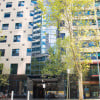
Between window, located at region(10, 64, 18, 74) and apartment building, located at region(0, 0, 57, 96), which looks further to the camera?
window, located at region(10, 64, 18, 74)

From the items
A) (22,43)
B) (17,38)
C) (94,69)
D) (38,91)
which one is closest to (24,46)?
(22,43)

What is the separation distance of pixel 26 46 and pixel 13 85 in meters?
7.07

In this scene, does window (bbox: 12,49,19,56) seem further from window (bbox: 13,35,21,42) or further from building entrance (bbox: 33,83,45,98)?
building entrance (bbox: 33,83,45,98)

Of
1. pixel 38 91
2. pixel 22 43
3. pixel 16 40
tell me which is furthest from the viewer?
pixel 16 40

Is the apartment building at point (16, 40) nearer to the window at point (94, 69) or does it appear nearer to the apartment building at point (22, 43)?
the apartment building at point (22, 43)

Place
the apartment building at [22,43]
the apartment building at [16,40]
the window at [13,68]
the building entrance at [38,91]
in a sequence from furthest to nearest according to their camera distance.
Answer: the window at [13,68] < the apartment building at [16,40] < the apartment building at [22,43] < the building entrance at [38,91]

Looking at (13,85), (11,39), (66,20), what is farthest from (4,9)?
(66,20)

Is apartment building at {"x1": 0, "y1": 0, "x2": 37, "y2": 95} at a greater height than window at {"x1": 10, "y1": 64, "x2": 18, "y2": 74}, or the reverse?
apartment building at {"x1": 0, "y1": 0, "x2": 37, "y2": 95}

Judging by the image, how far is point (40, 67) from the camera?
23.1 m

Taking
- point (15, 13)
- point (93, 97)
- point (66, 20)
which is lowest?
point (93, 97)

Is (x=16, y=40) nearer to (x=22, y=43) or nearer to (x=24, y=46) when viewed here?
(x=22, y=43)

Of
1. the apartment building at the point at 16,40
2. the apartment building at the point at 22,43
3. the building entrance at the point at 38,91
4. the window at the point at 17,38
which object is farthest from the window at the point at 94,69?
the window at the point at 17,38

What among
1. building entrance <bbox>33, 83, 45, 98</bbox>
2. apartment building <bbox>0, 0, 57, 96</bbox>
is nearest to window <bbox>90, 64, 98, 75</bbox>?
apartment building <bbox>0, 0, 57, 96</bbox>

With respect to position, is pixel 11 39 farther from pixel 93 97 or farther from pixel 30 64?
pixel 93 97
